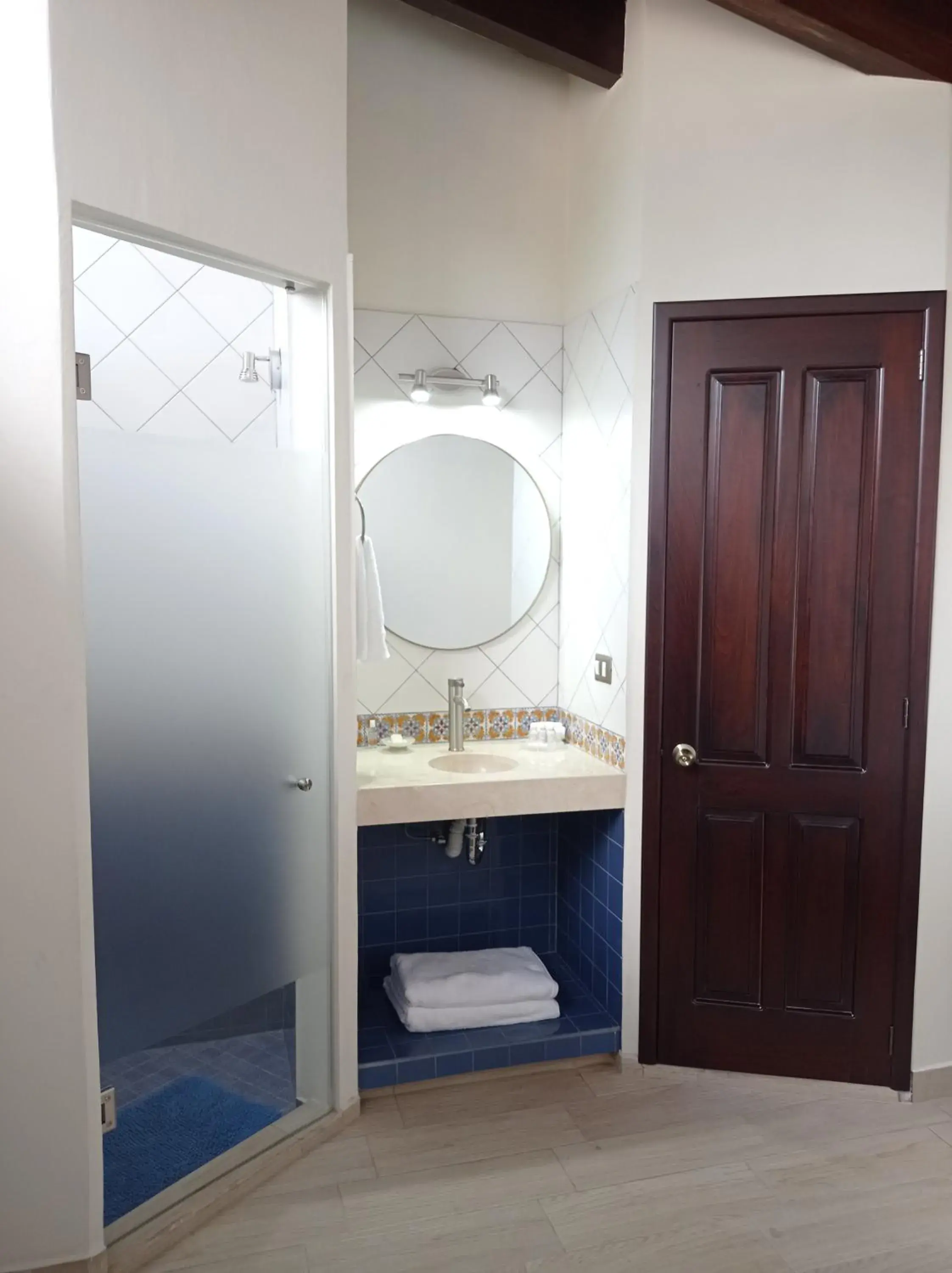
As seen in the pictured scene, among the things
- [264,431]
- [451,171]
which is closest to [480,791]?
[264,431]

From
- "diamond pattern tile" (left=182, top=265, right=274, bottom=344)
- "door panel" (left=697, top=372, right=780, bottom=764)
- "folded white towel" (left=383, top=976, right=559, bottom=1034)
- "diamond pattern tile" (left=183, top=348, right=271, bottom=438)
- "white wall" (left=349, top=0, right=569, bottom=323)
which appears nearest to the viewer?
"diamond pattern tile" (left=182, top=265, right=274, bottom=344)

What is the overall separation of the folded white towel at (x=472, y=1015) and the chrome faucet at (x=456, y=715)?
0.78 metres

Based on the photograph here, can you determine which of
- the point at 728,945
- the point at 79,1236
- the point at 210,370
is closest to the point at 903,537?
the point at 728,945

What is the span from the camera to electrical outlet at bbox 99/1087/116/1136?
2098mm

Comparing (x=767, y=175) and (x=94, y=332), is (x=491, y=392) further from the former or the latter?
(x=94, y=332)

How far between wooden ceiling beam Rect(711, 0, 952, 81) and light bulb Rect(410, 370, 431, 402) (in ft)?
4.24

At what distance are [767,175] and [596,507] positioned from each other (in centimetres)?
103

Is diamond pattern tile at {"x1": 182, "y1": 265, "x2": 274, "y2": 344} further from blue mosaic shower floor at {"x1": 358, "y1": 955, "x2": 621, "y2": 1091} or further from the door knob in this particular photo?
blue mosaic shower floor at {"x1": 358, "y1": 955, "x2": 621, "y2": 1091}

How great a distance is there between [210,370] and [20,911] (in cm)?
142

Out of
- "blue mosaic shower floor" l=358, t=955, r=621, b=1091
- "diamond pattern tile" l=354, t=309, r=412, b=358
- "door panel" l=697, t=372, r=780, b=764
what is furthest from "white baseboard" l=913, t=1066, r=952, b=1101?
"diamond pattern tile" l=354, t=309, r=412, b=358

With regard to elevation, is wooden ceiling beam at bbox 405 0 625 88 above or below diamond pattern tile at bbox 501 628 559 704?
above

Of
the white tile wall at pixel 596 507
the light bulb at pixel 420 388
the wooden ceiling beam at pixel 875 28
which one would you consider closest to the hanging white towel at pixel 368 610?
the light bulb at pixel 420 388

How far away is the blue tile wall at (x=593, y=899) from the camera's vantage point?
2.96m

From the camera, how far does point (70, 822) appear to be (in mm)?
1978
